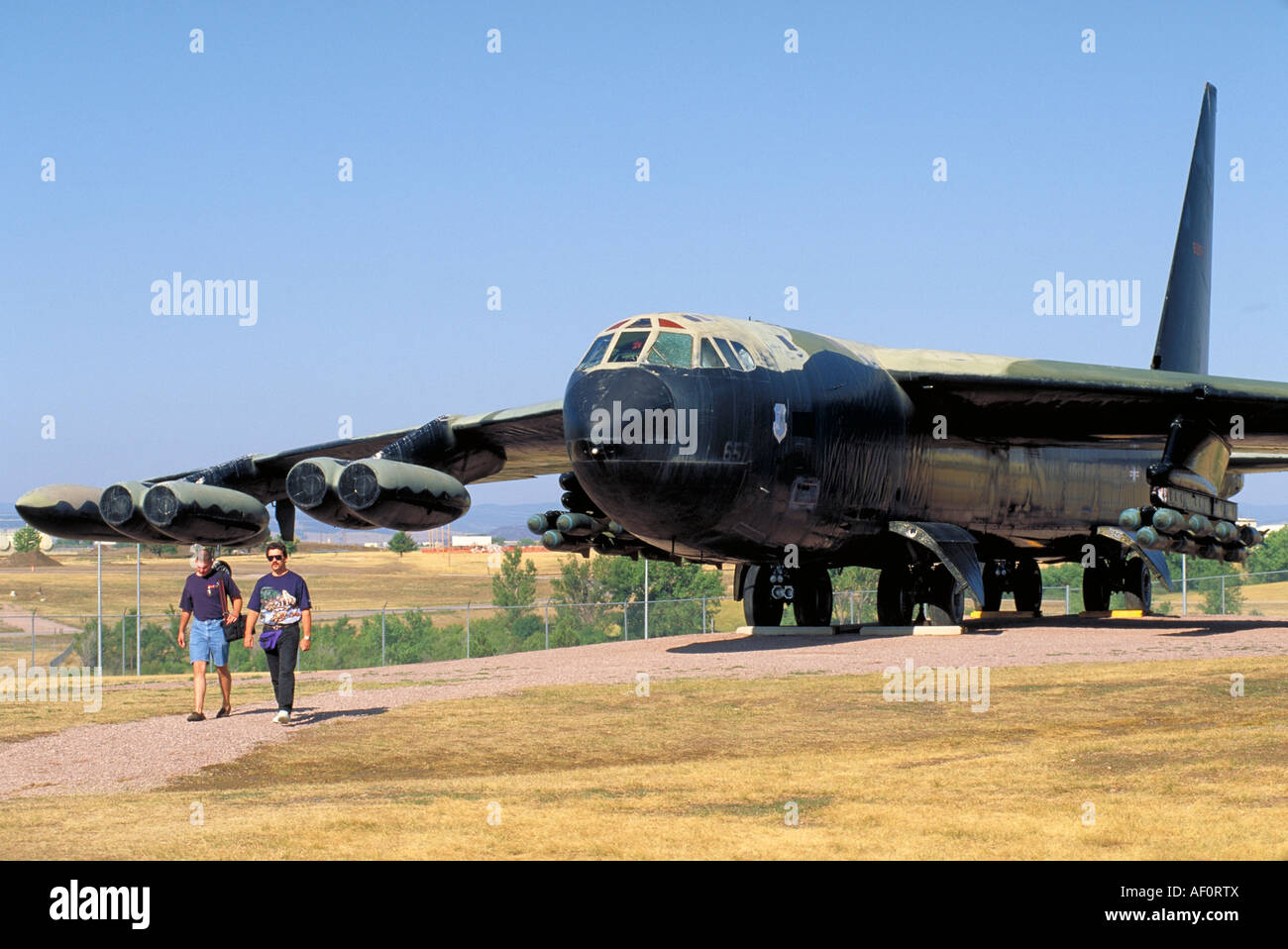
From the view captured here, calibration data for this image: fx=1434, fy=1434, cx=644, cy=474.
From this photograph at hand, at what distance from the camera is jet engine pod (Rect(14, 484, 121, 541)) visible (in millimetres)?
25641

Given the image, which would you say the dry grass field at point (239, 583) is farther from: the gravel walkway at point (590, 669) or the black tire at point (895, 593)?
the black tire at point (895, 593)

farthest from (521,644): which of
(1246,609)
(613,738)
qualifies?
(613,738)

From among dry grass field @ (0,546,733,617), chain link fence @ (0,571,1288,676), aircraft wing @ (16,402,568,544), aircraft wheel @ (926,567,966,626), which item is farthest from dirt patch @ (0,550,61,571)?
aircraft wheel @ (926,567,966,626)

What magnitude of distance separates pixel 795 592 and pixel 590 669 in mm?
5874

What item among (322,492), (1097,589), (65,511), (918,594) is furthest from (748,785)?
(1097,589)

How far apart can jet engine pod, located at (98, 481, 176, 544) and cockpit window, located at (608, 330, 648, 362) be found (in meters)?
9.24

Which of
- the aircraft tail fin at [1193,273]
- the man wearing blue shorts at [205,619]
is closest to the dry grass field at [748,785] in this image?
the man wearing blue shorts at [205,619]

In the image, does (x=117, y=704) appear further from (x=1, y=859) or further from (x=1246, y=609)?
(x=1246, y=609)

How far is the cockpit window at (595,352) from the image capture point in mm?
20477

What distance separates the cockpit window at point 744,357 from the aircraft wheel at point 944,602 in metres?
6.57

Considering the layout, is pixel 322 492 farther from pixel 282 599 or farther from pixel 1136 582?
pixel 1136 582

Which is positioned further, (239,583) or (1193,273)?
(239,583)

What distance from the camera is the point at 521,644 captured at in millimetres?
81250

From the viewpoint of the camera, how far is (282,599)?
15.8 metres
